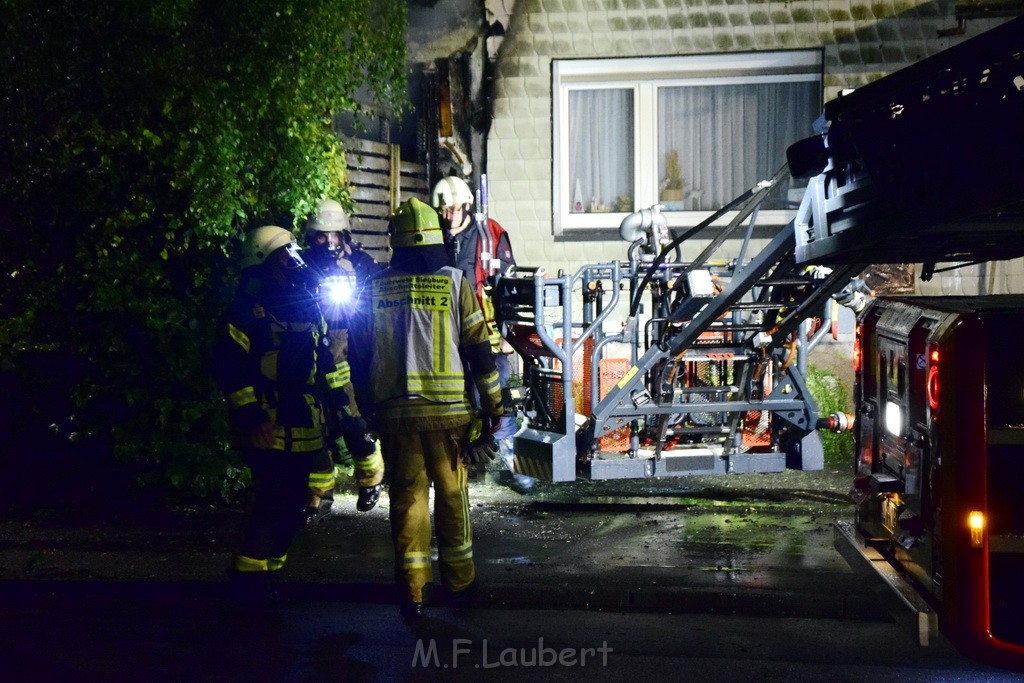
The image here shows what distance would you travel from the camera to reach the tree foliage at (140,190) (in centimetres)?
712

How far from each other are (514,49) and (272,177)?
3.81 m

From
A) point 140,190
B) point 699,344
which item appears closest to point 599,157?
point 699,344

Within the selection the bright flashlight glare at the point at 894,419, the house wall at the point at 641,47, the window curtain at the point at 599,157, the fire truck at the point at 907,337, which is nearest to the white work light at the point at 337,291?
the fire truck at the point at 907,337

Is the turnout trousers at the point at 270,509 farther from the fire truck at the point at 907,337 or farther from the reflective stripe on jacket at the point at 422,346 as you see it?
the fire truck at the point at 907,337

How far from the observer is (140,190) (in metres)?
7.28

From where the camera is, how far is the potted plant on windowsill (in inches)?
432

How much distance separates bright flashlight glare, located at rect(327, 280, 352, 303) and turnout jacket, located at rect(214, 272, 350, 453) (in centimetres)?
48

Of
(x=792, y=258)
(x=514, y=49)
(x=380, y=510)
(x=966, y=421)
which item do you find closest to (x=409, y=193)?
(x=514, y=49)

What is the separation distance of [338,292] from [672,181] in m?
5.79

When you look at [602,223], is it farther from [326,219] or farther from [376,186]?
[326,219]

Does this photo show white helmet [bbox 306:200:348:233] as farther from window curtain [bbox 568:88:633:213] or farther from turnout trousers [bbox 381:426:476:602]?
window curtain [bbox 568:88:633:213]

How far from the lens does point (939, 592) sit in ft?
13.6

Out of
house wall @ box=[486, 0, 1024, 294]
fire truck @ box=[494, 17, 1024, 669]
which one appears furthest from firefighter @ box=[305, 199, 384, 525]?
house wall @ box=[486, 0, 1024, 294]

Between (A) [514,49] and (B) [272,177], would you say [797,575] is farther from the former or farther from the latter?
(A) [514,49]
